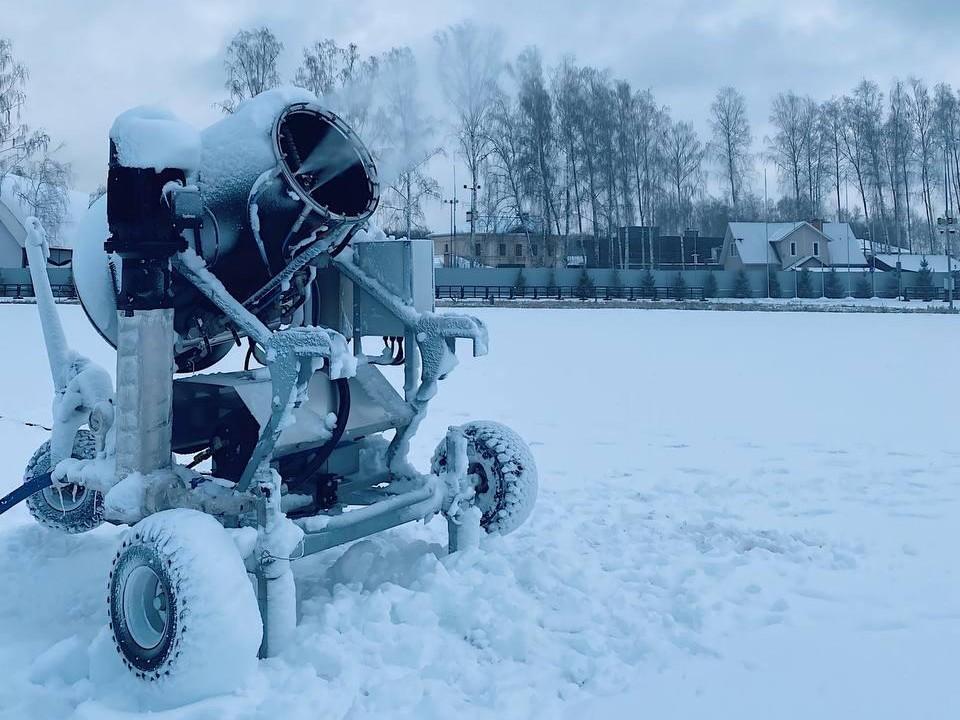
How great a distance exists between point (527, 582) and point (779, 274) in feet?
171

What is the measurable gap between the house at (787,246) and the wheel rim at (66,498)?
60.3 m

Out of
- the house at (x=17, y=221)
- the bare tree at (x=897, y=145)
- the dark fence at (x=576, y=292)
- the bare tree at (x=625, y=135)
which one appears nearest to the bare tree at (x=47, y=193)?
the house at (x=17, y=221)

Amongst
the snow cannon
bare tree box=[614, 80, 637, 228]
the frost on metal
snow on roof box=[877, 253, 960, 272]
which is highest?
bare tree box=[614, 80, 637, 228]

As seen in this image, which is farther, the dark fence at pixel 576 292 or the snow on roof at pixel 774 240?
the snow on roof at pixel 774 240

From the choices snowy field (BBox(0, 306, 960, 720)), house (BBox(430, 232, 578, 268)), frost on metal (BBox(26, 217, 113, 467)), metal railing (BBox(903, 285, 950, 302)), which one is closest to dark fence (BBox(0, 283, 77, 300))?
house (BBox(430, 232, 578, 268))

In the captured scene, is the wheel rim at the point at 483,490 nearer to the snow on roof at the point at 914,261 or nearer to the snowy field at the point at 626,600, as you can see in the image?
the snowy field at the point at 626,600

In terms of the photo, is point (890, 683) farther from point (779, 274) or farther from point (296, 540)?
point (779, 274)

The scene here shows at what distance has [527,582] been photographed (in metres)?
4.19

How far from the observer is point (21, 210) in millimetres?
40219

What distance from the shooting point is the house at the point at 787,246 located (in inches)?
2432

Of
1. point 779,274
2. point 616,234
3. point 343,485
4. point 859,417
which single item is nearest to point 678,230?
point 616,234

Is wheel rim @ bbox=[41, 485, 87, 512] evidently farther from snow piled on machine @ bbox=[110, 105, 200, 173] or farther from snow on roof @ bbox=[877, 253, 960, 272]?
snow on roof @ bbox=[877, 253, 960, 272]

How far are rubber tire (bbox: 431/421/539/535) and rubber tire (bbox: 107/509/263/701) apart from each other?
1.65 m

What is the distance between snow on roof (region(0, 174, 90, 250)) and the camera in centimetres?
3691
